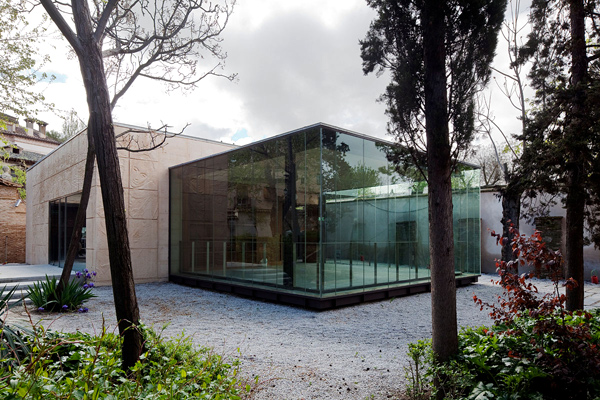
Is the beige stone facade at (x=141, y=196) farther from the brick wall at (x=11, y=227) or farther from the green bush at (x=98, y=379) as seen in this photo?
the brick wall at (x=11, y=227)

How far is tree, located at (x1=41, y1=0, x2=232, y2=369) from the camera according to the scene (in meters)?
3.18

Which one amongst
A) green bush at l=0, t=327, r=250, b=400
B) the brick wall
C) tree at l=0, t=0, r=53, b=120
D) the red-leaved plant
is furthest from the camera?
the brick wall

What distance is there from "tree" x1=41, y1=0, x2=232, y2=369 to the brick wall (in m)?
15.6

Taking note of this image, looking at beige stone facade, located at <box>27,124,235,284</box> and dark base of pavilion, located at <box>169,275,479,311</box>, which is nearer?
dark base of pavilion, located at <box>169,275,479,311</box>

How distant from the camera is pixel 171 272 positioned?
11.7 metres

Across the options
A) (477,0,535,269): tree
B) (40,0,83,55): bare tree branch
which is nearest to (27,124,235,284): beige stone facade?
(40,0,83,55): bare tree branch

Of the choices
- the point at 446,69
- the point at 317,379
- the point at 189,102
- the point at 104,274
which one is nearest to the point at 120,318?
the point at 317,379

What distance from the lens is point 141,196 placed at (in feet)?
37.1

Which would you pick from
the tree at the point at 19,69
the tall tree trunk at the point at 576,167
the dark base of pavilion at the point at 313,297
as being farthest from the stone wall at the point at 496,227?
the tree at the point at 19,69

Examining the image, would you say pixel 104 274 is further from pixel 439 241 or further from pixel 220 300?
pixel 439 241

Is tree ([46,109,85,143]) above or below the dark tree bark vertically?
above

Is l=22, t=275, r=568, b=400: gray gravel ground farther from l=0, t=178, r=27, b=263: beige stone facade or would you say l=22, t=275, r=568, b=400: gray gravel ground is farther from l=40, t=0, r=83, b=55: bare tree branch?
l=0, t=178, r=27, b=263: beige stone facade

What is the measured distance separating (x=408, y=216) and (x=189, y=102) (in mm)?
5428

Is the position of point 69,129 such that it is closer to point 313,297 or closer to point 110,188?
point 313,297
